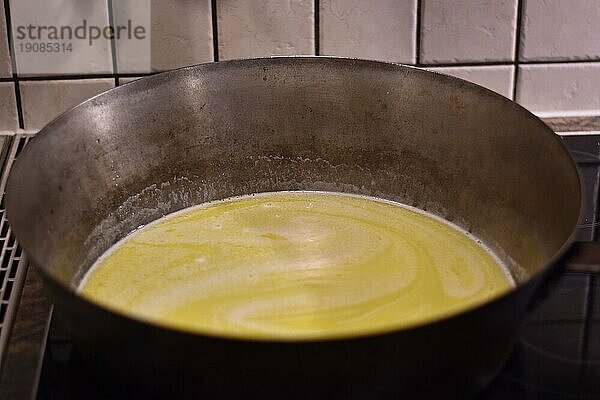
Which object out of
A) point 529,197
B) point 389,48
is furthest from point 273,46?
point 529,197

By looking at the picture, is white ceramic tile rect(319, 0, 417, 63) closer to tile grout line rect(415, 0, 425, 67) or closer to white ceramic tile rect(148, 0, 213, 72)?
tile grout line rect(415, 0, 425, 67)

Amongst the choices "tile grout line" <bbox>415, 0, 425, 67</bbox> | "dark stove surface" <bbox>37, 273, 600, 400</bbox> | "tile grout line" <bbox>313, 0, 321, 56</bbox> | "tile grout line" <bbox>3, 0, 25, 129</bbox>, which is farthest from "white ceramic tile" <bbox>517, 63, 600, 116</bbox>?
"tile grout line" <bbox>3, 0, 25, 129</bbox>

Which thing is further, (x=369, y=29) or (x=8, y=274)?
(x=369, y=29)

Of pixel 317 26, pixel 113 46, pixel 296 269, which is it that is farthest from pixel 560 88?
pixel 113 46

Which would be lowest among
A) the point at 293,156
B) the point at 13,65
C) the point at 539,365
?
the point at 539,365

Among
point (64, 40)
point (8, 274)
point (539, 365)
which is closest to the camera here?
point (539, 365)

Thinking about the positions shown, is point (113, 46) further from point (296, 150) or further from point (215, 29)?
point (296, 150)

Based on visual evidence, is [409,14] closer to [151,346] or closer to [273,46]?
[273,46]

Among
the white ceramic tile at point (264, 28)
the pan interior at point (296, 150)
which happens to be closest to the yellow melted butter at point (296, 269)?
the pan interior at point (296, 150)
